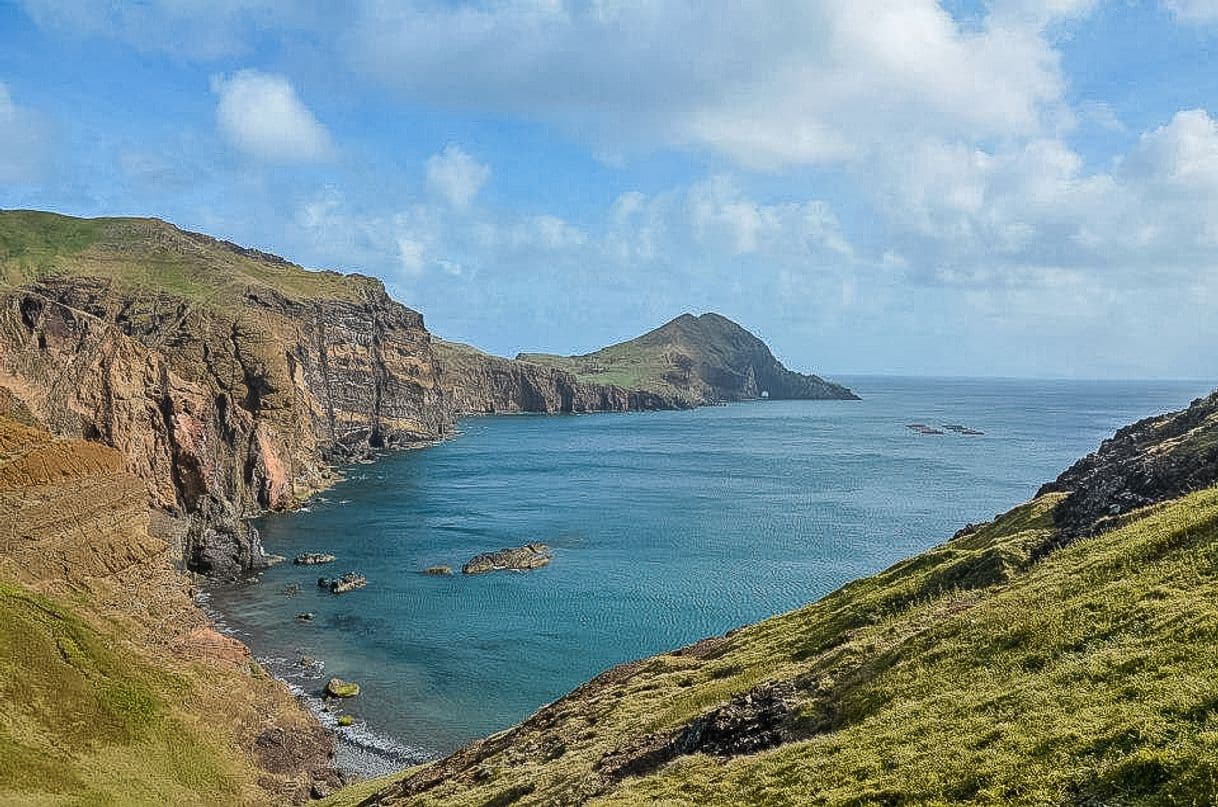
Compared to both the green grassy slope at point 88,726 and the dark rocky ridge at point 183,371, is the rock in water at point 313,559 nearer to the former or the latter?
the dark rocky ridge at point 183,371

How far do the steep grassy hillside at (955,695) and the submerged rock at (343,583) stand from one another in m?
56.9

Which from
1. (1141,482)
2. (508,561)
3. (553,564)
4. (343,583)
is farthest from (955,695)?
(508,561)

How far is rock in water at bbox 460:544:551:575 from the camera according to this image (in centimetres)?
10050

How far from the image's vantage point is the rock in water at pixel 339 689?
64062mm

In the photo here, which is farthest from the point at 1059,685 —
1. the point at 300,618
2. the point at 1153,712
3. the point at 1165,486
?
the point at 300,618

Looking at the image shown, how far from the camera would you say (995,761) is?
16.1 meters

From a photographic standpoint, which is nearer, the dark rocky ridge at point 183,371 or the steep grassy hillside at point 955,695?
the steep grassy hillside at point 955,695

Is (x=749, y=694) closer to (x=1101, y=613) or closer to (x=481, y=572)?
(x=1101, y=613)

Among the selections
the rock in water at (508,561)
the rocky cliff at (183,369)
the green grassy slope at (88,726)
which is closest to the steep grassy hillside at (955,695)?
the green grassy slope at (88,726)

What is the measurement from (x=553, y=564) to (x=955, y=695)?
279 feet

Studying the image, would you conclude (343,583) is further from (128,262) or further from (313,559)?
(128,262)

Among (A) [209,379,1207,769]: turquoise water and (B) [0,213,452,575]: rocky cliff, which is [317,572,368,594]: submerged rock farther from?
(B) [0,213,452,575]: rocky cliff

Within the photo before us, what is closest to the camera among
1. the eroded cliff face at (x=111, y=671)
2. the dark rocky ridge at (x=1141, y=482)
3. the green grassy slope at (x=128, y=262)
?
the dark rocky ridge at (x=1141, y=482)

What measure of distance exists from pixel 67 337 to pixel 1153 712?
102069 millimetres
